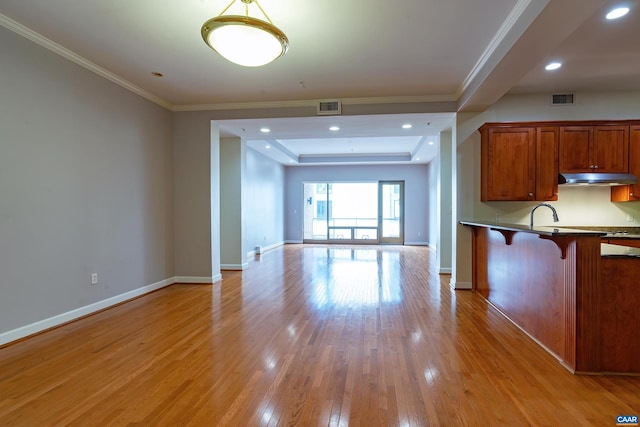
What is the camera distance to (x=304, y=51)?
11.1ft

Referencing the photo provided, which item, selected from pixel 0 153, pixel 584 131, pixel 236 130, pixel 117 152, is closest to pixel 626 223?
pixel 584 131

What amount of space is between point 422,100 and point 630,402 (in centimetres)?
405

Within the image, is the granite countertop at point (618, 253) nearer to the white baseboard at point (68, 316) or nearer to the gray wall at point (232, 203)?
the white baseboard at point (68, 316)

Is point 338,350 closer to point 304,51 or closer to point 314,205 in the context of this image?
point 304,51

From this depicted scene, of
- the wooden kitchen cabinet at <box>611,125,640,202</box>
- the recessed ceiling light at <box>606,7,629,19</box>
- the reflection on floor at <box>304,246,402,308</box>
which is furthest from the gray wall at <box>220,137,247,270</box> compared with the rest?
the wooden kitchen cabinet at <box>611,125,640,202</box>

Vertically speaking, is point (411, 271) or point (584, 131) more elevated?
point (584, 131)

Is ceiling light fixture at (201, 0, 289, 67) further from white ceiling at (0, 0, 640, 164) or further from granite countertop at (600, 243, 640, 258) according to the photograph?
A: granite countertop at (600, 243, 640, 258)

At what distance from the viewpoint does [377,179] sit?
10688 millimetres

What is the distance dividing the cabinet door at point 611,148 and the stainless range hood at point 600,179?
0.57 ft

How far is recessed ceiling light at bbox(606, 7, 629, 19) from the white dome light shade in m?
2.75

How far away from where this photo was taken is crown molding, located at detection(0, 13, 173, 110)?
2.84 metres

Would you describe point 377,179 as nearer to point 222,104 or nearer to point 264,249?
point 264,249

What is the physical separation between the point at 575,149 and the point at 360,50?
3524 millimetres
